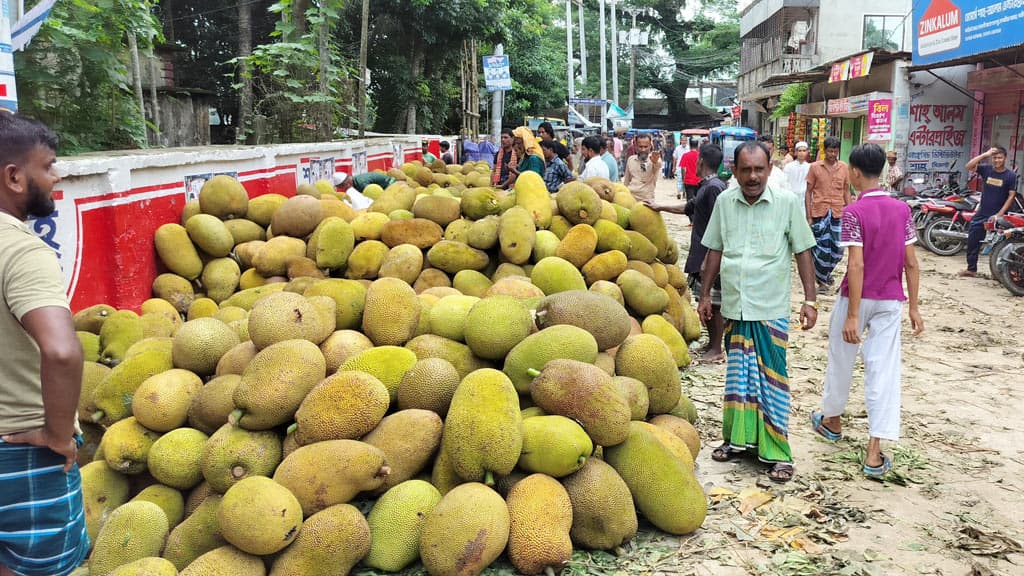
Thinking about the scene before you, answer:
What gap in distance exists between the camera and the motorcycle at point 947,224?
11.7 m

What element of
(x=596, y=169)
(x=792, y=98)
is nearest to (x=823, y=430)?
(x=596, y=169)

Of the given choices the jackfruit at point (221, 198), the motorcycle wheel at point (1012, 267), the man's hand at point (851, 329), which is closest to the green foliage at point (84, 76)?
the jackfruit at point (221, 198)

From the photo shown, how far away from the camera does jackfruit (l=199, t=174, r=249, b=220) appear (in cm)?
588

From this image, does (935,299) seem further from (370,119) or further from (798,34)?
(798,34)

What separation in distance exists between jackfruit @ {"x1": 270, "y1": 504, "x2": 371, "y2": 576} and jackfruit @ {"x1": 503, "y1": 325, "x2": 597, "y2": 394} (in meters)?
1.04

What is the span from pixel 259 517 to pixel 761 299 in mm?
2874

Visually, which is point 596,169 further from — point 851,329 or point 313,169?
point 851,329

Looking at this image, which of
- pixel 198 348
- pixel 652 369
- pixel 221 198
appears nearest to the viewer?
pixel 198 348

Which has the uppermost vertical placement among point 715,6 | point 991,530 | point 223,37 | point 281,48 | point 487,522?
point 715,6

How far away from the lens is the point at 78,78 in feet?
24.1

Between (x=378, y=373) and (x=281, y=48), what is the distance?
8168 millimetres

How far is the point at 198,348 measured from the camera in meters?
3.62

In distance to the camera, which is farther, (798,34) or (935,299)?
(798,34)

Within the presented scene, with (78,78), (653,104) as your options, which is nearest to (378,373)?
(78,78)
